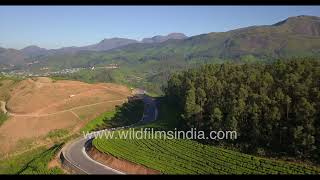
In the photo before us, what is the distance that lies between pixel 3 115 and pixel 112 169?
39.9 meters

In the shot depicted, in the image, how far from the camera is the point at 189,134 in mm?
52281

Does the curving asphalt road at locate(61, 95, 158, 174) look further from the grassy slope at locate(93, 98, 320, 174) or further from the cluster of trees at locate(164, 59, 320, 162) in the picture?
the cluster of trees at locate(164, 59, 320, 162)

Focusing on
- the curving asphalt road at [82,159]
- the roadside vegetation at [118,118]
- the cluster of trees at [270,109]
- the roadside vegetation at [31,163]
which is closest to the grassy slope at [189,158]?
the curving asphalt road at [82,159]

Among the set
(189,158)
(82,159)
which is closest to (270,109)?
(189,158)

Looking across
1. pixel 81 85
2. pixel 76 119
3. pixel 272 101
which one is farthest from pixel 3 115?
pixel 272 101

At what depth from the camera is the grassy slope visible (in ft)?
118

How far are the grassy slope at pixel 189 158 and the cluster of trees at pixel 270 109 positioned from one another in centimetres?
275

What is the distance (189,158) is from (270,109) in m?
10.3

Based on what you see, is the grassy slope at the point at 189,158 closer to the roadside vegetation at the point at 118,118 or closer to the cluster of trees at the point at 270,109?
the cluster of trees at the point at 270,109

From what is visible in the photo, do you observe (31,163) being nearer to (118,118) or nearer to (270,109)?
(118,118)

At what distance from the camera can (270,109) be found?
4131 cm

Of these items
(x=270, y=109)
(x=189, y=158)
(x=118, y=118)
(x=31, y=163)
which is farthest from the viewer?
(x=118, y=118)
